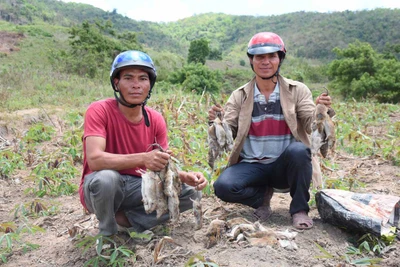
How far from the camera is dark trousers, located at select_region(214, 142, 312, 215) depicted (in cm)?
256

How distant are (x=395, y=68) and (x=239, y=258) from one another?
1407 cm

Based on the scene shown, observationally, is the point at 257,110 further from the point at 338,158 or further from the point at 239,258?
the point at 338,158

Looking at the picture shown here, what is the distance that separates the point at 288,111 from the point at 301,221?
2.47 feet

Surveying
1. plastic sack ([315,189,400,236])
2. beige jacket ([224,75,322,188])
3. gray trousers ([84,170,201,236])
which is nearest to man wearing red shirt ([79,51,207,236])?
gray trousers ([84,170,201,236])

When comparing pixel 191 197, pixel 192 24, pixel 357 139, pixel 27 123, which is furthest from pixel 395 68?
pixel 192 24

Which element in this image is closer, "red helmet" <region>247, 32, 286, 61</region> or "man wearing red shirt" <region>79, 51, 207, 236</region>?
"man wearing red shirt" <region>79, 51, 207, 236</region>

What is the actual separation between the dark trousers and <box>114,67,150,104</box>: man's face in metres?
0.87

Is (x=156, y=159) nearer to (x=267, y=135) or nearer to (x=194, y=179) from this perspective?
(x=194, y=179)

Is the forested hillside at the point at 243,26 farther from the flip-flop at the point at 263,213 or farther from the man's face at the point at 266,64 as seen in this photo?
the flip-flop at the point at 263,213

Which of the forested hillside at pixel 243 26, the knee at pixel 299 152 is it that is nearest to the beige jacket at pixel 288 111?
the knee at pixel 299 152

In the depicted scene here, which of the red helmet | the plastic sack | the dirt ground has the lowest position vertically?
the dirt ground

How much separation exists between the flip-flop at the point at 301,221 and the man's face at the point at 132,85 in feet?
4.21

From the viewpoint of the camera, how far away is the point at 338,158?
4559 millimetres

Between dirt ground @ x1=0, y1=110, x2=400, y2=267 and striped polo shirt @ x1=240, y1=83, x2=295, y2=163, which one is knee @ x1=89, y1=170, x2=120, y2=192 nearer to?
dirt ground @ x1=0, y1=110, x2=400, y2=267
